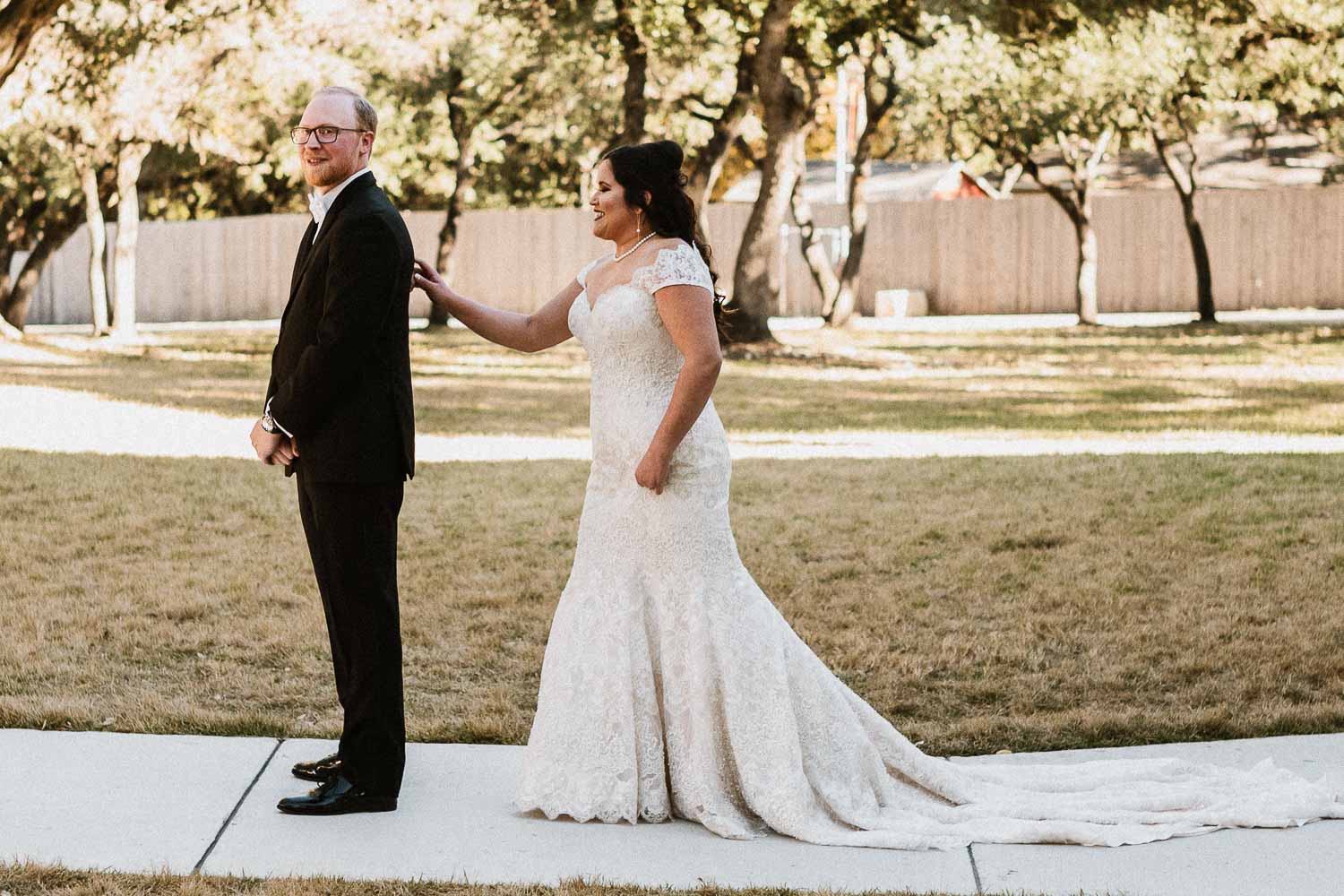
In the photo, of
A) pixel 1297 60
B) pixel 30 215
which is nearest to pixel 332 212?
pixel 1297 60

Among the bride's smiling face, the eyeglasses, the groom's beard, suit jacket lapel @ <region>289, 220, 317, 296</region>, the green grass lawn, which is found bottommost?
the green grass lawn

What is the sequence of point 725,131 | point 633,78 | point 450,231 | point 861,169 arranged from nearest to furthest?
point 633,78 → point 725,131 → point 861,169 → point 450,231

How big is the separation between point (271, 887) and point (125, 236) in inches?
952

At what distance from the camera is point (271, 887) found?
4.13 meters

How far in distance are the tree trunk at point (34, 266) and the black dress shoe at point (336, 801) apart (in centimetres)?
2999

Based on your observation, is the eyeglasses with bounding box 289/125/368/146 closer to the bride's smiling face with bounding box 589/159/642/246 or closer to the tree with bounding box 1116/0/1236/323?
the bride's smiling face with bounding box 589/159/642/246

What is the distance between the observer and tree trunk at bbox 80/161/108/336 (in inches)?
1064

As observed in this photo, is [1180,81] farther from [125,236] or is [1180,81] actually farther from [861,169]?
[125,236]

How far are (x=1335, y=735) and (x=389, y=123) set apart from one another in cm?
2894

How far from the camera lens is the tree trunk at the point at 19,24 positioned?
13.9 m

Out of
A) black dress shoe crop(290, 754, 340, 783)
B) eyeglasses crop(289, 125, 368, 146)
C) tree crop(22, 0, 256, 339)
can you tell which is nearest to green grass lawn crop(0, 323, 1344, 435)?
tree crop(22, 0, 256, 339)

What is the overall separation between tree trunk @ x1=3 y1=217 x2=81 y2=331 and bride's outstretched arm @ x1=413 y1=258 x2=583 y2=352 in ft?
96.8

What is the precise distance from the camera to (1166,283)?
118 feet

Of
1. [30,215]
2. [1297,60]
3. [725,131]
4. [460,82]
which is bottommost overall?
[30,215]
